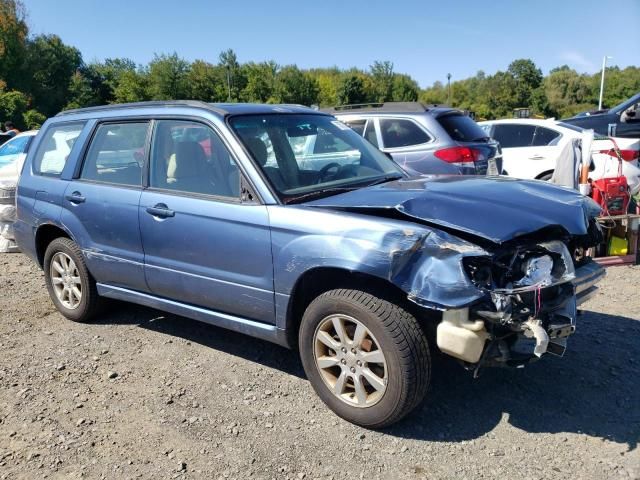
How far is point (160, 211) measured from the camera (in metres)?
3.99

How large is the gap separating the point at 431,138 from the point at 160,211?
14.9ft

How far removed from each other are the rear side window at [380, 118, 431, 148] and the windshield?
3165 mm

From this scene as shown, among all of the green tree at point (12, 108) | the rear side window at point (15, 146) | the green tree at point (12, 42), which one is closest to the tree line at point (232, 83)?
the green tree at point (12, 42)

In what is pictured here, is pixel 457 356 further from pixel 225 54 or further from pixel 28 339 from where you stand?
pixel 225 54

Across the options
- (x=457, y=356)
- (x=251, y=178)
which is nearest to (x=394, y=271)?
(x=457, y=356)

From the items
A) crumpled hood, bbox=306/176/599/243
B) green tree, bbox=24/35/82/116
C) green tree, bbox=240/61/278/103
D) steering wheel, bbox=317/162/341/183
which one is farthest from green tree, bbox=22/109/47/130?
crumpled hood, bbox=306/176/599/243

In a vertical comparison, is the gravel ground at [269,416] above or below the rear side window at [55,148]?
below

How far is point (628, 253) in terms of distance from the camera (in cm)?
649

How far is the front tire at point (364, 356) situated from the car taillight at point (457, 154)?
15.1 feet

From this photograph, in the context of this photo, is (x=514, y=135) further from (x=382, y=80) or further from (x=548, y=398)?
(x=382, y=80)

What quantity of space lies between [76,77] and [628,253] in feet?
255

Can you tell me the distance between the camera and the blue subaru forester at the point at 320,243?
2.93 meters

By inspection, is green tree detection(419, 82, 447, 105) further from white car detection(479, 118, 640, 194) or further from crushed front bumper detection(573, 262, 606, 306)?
crushed front bumper detection(573, 262, 606, 306)

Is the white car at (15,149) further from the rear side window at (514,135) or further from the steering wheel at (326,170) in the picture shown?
the rear side window at (514,135)
